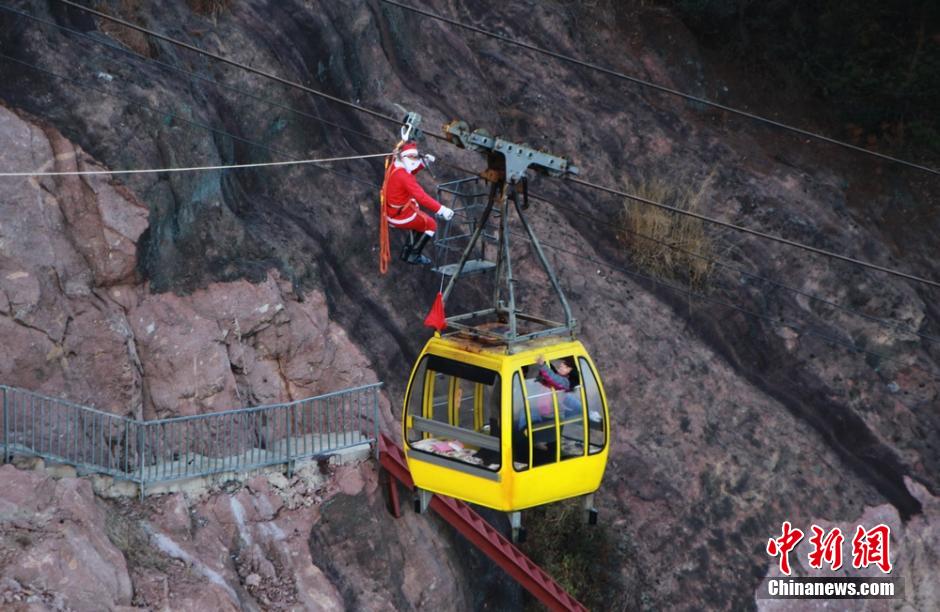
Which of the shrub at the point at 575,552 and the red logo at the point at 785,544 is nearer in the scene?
the shrub at the point at 575,552

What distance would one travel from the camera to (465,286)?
2211cm

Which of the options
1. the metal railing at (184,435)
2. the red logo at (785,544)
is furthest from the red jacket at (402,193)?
the red logo at (785,544)

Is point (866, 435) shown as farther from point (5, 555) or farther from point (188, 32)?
point (5, 555)

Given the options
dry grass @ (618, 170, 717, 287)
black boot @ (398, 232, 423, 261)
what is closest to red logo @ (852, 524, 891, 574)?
dry grass @ (618, 170, 717, 287)

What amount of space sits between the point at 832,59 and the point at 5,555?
21.7 meters

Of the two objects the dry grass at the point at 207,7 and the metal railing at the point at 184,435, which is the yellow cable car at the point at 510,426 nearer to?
the metal railing at the point at 184,435

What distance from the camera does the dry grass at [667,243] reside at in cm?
2428

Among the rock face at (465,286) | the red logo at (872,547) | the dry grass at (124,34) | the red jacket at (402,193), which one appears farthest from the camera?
the red logo at (872,547)

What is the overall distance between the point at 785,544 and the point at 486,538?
21.2 feet

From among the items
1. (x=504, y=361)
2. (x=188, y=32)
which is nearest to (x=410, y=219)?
(x=504, y=361)

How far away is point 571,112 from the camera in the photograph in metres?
26.5

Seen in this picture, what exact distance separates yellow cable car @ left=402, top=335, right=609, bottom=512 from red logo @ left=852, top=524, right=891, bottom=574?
9.51 m

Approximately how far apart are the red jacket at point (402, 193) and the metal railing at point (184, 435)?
Result: 11.0 ft

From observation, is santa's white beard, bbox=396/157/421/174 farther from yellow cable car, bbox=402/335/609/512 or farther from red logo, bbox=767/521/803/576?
red logo, bbox=767/521/803/576
